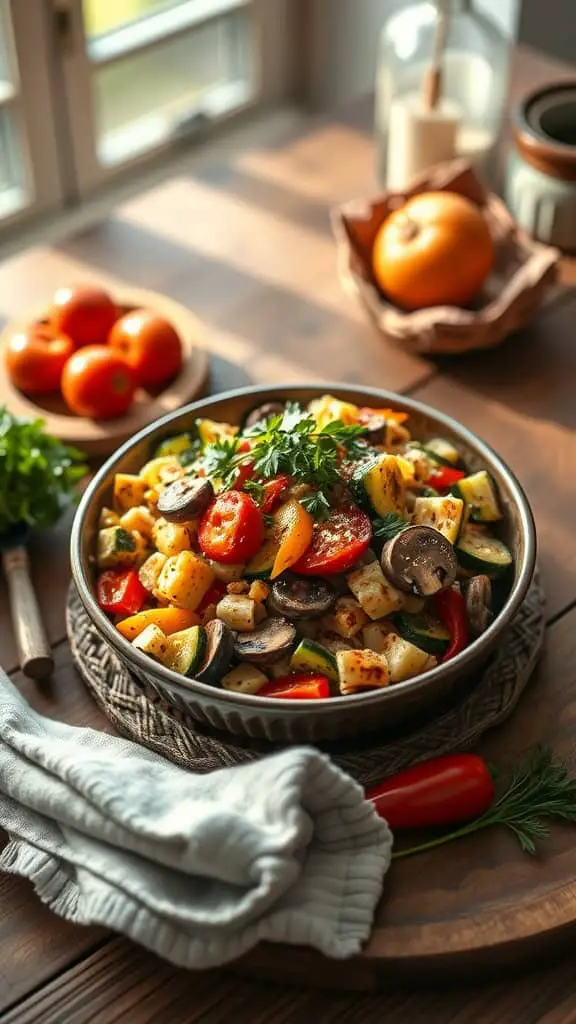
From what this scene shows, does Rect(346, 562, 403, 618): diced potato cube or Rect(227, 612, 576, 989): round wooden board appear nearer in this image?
Rect(227, 612, 576, 989): round wooden board

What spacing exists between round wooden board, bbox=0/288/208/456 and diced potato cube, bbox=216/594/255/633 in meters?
0.55

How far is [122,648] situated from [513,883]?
0.51m

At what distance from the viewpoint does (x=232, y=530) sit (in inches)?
55.9

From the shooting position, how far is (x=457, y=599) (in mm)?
1436

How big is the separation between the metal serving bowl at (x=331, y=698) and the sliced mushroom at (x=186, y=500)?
115 mm

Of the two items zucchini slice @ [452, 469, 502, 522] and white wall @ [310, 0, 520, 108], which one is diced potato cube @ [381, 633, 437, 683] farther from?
white wall @ [310, 0, 520, 108]

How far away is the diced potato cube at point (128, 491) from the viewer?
1592 mm

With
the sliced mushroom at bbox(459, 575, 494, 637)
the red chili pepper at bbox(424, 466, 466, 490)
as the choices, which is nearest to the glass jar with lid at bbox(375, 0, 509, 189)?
Result: the red chili pepper at bbox(424, 466, 466, 490)

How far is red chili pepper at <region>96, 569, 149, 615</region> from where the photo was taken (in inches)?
57.7

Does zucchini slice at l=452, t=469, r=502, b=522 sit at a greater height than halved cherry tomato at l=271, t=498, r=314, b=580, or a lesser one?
lesser

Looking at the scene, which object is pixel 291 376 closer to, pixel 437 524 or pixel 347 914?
pixel 437 524

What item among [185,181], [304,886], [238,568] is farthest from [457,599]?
[185,181]

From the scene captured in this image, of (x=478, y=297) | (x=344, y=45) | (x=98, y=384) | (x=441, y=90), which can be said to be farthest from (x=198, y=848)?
(x=344, y=45)

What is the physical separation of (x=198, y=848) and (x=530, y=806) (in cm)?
42
